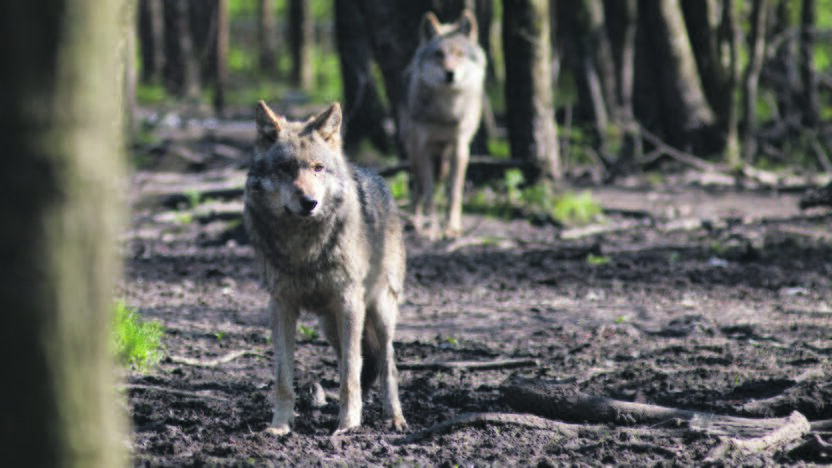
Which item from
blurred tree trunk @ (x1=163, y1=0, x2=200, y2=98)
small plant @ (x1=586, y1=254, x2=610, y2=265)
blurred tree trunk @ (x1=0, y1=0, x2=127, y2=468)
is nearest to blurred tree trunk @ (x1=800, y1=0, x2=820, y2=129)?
small plant @ (x1=586, y1=254, x2=610, y2=265)

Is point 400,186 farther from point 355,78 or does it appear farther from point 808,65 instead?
point 808,65

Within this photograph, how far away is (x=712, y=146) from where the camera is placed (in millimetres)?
15812

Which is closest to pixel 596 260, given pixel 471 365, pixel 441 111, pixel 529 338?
pixel 441 111

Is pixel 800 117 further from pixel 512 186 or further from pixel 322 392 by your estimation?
pixel 322 392

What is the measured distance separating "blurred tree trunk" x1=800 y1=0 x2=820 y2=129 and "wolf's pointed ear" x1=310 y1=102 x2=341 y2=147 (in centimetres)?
1291

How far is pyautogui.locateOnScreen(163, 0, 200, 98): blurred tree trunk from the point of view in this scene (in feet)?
82.3

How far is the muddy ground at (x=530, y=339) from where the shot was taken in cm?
488

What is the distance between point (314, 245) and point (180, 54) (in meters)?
21.9

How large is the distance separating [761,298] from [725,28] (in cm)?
781

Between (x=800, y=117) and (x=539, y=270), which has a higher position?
(x=800, y=117)

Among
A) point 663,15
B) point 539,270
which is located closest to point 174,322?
point 539,270

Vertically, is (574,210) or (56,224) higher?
(56,224)

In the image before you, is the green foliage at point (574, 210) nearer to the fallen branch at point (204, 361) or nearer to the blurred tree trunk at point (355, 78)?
the blurred tree trunk at point (355, 78)

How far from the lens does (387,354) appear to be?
18.3 ft
